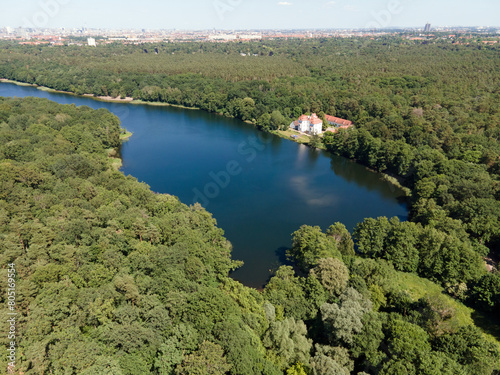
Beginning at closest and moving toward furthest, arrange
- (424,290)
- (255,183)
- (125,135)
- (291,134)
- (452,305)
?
Answer: (452,305), (424,290), (255,183), (125,135), (291,134)

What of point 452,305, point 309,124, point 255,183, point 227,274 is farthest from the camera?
point 309,124

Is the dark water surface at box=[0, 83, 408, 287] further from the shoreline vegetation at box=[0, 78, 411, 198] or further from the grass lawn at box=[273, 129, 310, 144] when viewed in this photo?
the grass lawn at box=[273, 129, 310, 144]

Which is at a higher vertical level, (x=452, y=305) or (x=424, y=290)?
(x=452, y=305)

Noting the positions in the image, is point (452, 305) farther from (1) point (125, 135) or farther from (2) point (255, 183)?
(1) point (125, 135)

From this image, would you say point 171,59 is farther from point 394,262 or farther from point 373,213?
point 394,262

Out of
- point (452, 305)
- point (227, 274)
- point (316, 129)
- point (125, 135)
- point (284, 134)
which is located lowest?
point (125, 135)

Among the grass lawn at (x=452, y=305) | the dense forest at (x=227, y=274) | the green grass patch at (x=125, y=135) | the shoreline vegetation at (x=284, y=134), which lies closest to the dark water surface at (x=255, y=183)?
the shoreline vegetation at (x=284, y=134)

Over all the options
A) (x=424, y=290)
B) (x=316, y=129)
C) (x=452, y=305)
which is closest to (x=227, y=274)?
(x=424, y=290)
